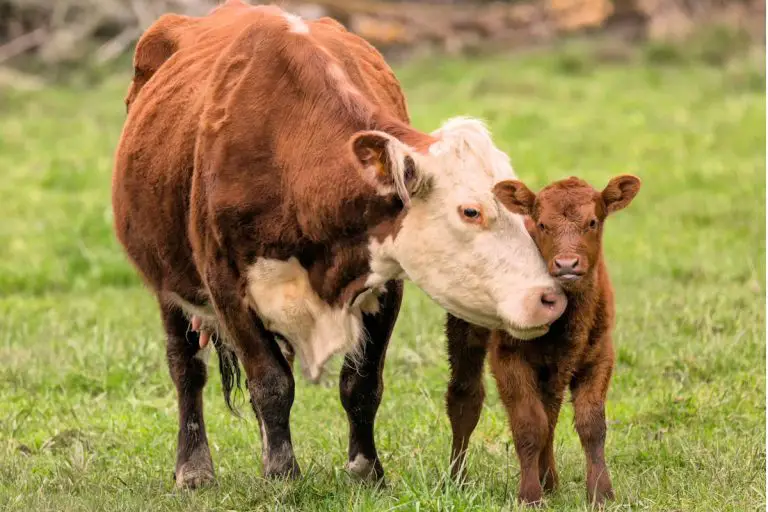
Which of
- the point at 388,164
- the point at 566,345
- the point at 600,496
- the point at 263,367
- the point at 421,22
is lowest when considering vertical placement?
the point at 421,22

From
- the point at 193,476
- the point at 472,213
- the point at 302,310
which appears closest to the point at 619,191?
the point at 472,213

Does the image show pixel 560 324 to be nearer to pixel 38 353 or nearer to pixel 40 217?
pixel 38 353

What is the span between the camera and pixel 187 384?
24.9 feet

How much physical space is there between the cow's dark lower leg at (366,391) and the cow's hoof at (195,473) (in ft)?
2.27

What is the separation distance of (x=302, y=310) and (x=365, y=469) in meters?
0.92

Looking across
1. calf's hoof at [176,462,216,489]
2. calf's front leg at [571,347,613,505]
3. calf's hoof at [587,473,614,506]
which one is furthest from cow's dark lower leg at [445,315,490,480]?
calf's hoof at [176,462,216,489]

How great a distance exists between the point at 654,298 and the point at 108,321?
3.73 meters

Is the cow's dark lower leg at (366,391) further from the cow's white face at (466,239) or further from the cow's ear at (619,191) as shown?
the cow's ear at (619,191)

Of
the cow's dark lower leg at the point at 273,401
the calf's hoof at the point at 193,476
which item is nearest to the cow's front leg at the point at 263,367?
the cow's dark lower leg at the point at 273,401

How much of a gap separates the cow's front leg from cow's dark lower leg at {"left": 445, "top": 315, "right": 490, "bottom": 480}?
2.33ft

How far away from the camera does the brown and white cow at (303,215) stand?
5844 mm

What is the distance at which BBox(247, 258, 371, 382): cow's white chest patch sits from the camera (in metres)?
6.32

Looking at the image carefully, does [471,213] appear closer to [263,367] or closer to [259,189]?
[259,189]

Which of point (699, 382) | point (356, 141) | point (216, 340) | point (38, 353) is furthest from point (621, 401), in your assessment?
point (38, 353)
